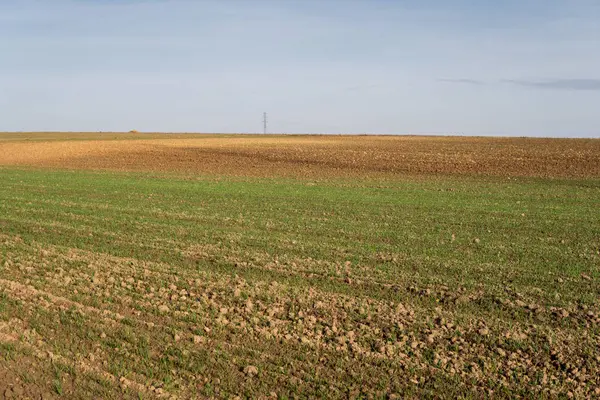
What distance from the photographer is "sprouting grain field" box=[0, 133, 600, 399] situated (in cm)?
636

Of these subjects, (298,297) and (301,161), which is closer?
(298,297)

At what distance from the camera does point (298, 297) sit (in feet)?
29.4

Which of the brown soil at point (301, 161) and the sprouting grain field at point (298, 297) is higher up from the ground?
the brown soil at point (301, 161)

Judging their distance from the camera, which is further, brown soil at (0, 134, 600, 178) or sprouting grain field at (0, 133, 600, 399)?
brown soil at (0, 134, 600, 178)

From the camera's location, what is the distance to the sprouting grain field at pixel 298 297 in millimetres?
6363

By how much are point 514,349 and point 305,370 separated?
2413 millimetres

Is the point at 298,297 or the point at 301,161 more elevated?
the point at 301,161

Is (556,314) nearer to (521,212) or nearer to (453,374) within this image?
(453,374)

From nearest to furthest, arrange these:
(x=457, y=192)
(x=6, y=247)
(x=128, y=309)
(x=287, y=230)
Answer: (x=128, y=309) → (x=6, y=247) → (x=287, y=230) → (x=457, y=192)

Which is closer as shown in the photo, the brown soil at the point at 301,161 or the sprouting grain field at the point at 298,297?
the sprouting grain field at the point at 298,297

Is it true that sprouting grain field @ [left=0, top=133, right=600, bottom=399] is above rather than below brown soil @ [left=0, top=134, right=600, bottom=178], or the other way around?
below

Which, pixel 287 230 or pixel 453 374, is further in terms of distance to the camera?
pixel 287 230

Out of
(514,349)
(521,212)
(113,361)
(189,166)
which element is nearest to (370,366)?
(514,349)

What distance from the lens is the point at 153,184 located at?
25.8 m
